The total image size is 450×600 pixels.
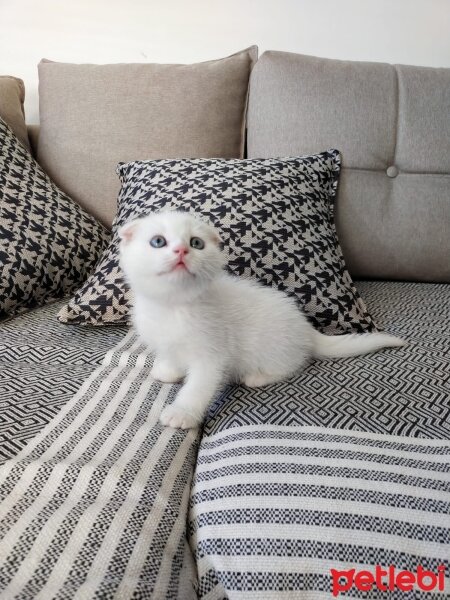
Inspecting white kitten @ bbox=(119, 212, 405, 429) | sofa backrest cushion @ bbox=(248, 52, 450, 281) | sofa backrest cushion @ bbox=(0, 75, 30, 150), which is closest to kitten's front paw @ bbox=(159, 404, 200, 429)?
white kitten @ bbox=(119, 212, 405, 429)

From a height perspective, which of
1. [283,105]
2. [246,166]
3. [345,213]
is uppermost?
[283,105]

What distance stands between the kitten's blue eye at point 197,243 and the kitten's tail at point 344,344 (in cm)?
32

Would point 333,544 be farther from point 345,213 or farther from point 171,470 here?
point 345,213

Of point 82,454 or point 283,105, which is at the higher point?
point 283,105

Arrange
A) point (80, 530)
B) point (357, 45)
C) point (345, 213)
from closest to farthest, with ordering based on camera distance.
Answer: point (80, 530) < point (345, 213) < point (357, 45)

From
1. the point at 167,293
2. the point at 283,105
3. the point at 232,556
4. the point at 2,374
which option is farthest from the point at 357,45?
the point at 232,556

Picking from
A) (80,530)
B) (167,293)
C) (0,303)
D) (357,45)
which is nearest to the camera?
(80,530)

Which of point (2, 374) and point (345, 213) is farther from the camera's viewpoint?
point (345, 213)

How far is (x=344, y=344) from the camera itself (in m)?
0.99

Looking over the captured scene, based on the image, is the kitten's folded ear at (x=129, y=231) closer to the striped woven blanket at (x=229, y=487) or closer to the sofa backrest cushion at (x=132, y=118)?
the striped woven blanket at (x=229, y=487)

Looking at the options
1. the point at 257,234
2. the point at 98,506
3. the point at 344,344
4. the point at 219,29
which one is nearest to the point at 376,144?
the point at 257,234

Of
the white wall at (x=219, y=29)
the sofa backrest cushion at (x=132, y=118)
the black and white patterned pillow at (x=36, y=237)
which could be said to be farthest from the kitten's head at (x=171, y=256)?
the white wall at (x=219, y=29)

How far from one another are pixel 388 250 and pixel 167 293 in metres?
0.85

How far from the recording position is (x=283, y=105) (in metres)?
1.43
